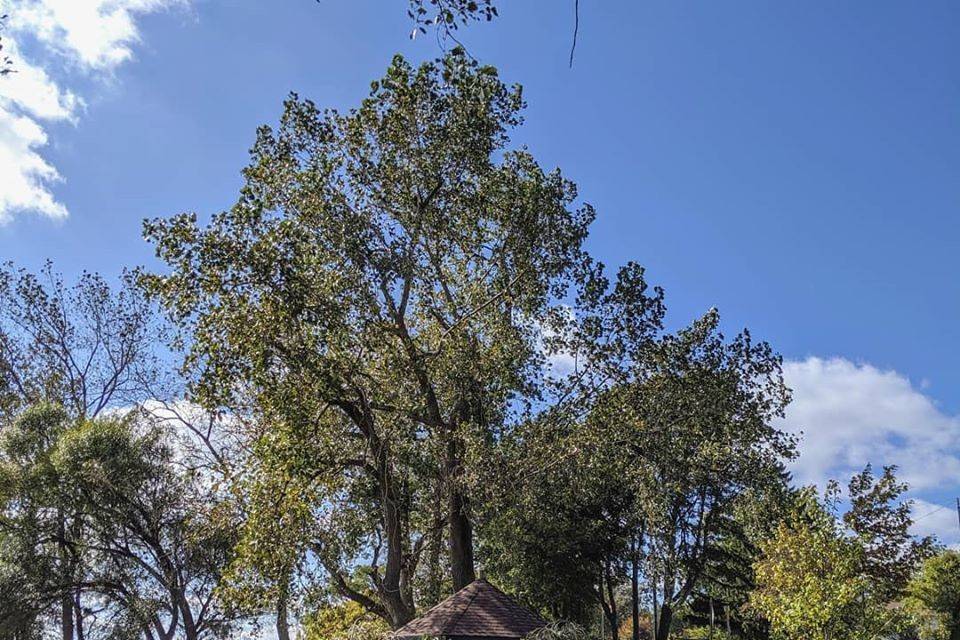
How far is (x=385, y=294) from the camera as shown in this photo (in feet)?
48.0

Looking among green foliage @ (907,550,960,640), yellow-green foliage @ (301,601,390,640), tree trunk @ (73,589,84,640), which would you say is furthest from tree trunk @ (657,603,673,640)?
tree trunk @ (73,589,84,640)

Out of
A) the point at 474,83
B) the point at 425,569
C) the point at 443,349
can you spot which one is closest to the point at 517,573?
the point at 425,569

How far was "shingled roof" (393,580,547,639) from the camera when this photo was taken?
1320 centimetres

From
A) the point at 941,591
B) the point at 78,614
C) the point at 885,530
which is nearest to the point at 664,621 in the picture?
the point at 885,530

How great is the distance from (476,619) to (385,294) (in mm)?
6510

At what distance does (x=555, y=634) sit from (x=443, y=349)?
5.95m

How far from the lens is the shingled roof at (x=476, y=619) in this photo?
520 inches

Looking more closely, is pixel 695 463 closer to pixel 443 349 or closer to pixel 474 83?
pixel 443 349

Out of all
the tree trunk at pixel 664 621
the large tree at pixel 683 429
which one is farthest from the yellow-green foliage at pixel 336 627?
the tree trunk at pixel 664 621

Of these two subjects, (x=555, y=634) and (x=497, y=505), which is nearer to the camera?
(x=555, y=634)

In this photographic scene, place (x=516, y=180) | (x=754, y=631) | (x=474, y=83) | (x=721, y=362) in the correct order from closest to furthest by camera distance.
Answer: (x=474, y=83)
(x=516, y=180)
(x=721, y=362)
(x=754, y=631)

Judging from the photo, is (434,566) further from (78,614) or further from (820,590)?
(820,590)

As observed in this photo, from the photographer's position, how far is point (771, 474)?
2041 cm

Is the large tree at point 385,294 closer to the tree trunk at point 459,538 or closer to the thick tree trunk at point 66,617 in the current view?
the tree trunk at point 459,538
